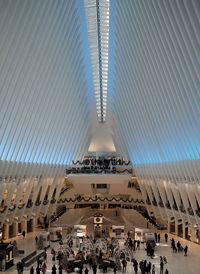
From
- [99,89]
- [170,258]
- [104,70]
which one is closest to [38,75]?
[104,70]

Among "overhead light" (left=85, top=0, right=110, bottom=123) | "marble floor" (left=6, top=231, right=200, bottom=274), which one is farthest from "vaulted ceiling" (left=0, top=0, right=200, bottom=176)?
"marble floor" (left=6, top=231, right=200, bottom=274)

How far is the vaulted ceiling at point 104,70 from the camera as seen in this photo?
1627cm

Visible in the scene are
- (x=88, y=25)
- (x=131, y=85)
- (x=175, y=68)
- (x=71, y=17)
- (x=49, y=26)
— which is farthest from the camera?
(x=131, y=85)

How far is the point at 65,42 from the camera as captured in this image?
78.3ft

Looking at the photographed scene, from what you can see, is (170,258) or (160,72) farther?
(170,258)

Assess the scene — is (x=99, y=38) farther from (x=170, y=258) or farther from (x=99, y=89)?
(x=170, y=258)

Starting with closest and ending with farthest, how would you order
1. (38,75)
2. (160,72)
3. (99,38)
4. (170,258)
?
(160,72), (38,75), (170,258), (99,38)

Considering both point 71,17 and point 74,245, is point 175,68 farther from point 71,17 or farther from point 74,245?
point 74,245

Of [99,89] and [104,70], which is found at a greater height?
[99,89]

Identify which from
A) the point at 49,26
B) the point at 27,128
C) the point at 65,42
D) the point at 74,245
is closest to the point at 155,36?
the point at 49,26

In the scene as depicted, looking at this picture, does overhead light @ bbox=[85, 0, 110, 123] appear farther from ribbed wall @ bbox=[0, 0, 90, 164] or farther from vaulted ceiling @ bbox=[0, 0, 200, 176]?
ribbed wall @ bbox=[0, 0, 90, 164]

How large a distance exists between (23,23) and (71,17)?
20.4ft

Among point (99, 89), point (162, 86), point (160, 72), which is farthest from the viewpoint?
point (99, 89)

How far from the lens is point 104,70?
107 feet
